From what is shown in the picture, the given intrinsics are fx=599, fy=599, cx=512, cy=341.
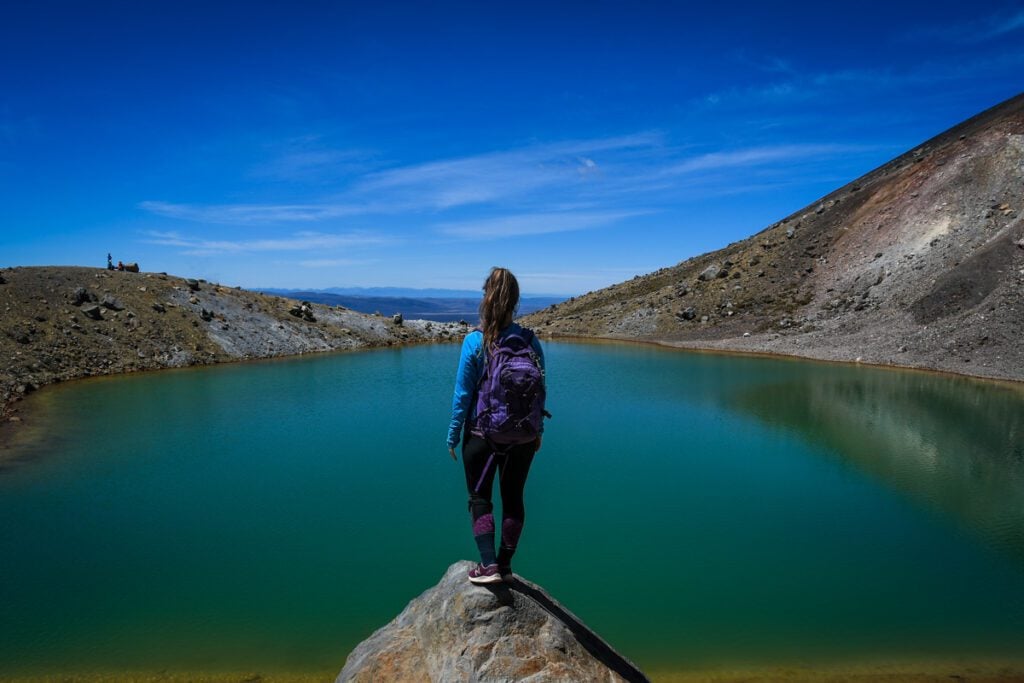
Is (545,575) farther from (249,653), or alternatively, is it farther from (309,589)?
(249,653)

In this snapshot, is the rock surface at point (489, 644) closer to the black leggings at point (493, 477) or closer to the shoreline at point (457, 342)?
the black leggings at point (493, 477)

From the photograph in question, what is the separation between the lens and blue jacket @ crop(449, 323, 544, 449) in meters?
5.89

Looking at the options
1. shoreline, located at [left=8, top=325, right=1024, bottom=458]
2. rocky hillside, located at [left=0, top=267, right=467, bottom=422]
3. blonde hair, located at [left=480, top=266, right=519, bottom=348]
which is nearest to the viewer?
blonde hair, located at [left=480, top=266, right=519, bottom=348]

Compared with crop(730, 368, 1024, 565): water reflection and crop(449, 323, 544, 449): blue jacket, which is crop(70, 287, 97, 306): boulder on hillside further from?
crop(449, 323, 544, 449): blue jacket

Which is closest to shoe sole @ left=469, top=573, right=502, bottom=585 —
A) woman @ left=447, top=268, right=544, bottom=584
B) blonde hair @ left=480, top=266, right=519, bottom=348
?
woman @ left=447, top=268, right=544, bottom=584

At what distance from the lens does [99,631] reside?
33.9ft

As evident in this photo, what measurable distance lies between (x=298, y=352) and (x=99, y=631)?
4301 centimetres

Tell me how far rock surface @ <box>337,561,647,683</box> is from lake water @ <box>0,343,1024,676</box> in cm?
365

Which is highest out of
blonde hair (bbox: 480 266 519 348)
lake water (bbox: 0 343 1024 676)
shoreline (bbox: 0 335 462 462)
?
blonde hair (bbox: 480 266 519 348)

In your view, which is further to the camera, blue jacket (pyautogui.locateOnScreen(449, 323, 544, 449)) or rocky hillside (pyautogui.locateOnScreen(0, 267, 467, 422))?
rocky hillside (pyautogui.locateOnScreen(0, 267, 467, 422))

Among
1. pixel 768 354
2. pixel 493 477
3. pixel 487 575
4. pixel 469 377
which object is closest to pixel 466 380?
pixel 469 377

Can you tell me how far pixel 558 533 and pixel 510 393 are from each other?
9542 mm

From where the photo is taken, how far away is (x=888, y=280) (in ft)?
168

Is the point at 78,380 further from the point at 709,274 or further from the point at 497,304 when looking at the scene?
the point at 709,274
